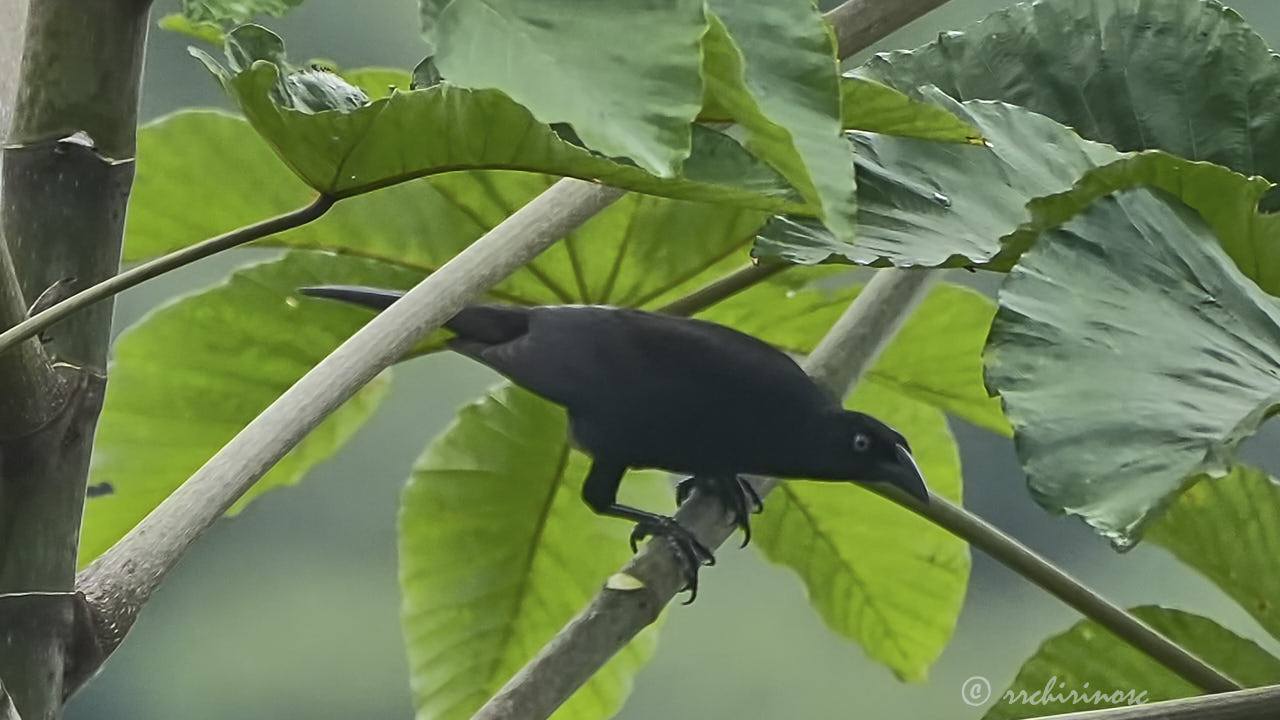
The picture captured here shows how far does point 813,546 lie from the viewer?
→ 790 millimetres

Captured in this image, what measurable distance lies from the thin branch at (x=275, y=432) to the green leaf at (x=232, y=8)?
0.31 ft

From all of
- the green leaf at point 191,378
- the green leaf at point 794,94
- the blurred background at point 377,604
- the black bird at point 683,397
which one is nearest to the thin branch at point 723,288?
the black bird at point 683,397

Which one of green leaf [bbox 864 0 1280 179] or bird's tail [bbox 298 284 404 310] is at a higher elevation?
green leaf [bbox 864 0 1280 179]

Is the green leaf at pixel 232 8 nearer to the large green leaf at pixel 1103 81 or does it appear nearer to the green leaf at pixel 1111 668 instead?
the large green leaf at pixel 1103 81

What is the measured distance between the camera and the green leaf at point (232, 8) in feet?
0.99

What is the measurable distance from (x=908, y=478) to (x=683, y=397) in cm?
10

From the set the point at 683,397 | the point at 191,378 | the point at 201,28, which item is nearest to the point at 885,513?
the point at 683,397

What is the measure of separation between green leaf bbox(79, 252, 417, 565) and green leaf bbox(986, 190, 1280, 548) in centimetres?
42

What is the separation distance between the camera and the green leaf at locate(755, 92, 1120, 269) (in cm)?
41

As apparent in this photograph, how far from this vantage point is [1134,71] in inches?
19.9

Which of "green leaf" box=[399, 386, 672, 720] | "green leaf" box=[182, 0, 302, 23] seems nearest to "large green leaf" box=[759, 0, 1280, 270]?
"green leaf" box=[182, 0, 302, 23]

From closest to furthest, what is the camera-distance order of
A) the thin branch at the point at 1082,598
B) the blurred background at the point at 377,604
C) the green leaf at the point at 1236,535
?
1. the thin branch at the point at 1082,598
2. the green leaf at the point at 1236,535
3. the blurred background at the point at 377,604

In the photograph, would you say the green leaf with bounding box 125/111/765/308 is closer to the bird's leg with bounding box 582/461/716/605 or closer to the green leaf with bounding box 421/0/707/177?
the bird's leg with bounding box 582/461/716/605

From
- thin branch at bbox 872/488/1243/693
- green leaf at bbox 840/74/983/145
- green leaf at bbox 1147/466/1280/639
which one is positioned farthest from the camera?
green leaf at bbox 1147/466/1280/639
